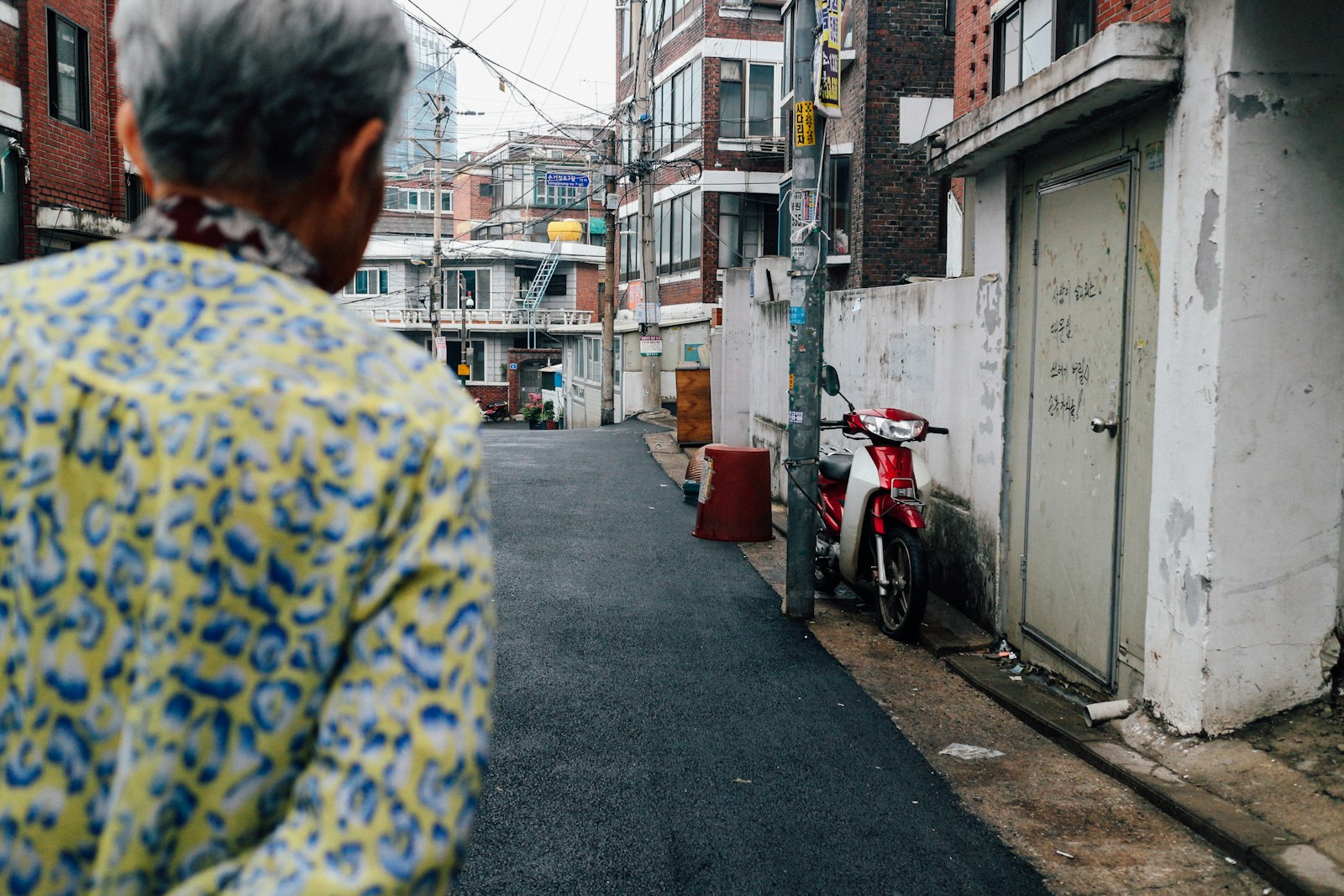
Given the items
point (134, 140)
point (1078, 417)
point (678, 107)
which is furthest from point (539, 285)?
point (134, 140)

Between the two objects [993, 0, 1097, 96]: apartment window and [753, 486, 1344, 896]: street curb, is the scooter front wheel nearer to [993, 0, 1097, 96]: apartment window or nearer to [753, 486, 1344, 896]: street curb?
[753, 486, 1344, 896]: street curb

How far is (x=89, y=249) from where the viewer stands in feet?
3.98

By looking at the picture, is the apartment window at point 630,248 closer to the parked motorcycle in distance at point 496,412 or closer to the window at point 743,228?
the window at point 743,228

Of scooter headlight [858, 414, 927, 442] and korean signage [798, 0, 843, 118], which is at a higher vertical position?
korean signage [798, 0, 843, 118]

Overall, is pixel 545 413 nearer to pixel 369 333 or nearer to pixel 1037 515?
pixel 1037 515

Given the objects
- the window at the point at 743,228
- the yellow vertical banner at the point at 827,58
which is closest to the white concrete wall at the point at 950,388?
the yellow vertical banner at the point at 827,58

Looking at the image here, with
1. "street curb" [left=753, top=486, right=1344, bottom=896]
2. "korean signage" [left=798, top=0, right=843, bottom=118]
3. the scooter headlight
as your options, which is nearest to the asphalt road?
"street curb" [left=753, top=486, right=1344, bottom=896]

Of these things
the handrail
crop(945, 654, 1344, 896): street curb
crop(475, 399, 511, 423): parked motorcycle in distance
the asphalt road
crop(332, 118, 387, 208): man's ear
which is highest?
the handrail

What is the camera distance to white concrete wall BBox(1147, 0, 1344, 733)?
455 centimetres

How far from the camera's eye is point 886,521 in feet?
23.9

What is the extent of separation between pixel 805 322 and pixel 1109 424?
261 centimetres

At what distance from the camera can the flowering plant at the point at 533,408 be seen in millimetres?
48438

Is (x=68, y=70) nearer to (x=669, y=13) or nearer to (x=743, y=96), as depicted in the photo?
(x=743, y=96)

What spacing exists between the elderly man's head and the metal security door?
15.9 feet
